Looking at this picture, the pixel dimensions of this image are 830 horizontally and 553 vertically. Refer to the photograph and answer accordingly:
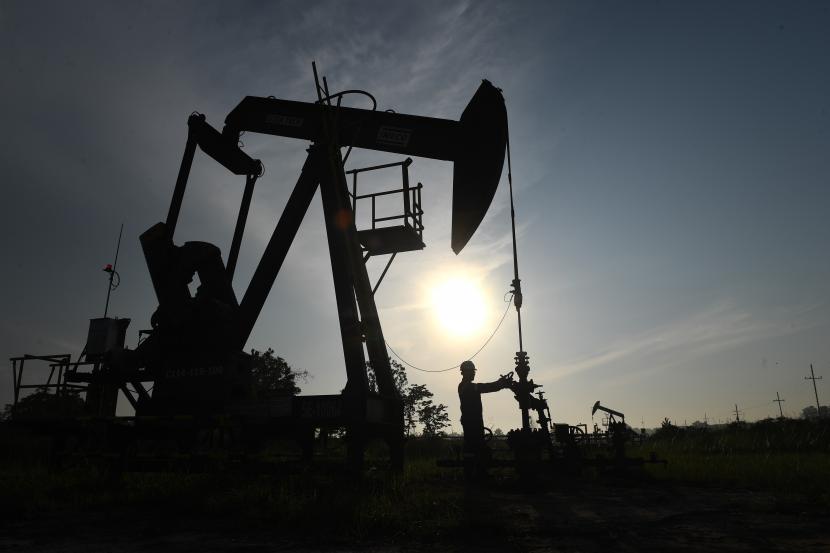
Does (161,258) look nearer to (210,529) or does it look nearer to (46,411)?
(46,411)

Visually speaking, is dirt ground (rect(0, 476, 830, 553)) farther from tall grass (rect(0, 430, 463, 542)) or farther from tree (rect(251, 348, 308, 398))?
tree (rect(251, 348, 308, 398))

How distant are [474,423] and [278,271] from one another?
15.2 ft

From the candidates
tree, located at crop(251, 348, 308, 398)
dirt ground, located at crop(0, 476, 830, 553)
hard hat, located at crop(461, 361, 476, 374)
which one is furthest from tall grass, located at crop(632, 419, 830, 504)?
tree, located at crop(251, 348, 308, 398)

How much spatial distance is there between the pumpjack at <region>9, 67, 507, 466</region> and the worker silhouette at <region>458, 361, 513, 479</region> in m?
1.33

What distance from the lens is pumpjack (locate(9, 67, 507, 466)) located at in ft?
28.1

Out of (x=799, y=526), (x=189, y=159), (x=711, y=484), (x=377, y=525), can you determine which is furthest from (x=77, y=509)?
(x=711, y=484)

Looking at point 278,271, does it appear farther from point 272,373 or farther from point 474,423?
point 272,373

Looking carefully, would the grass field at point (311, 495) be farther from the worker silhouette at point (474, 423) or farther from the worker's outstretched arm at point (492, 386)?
the worker's outstretched arm at point (492, 386)

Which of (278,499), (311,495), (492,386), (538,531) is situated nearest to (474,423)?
(492,386)

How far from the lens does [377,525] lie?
4.53 m

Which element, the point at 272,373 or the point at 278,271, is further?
the point at 272,373

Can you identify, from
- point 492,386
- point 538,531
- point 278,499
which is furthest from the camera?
point 492,386

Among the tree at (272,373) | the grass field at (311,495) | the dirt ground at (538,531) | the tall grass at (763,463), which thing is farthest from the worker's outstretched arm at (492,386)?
the tree at (272,373)

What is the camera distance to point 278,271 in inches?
383
